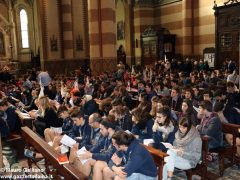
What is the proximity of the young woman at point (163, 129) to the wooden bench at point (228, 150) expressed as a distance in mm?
1110

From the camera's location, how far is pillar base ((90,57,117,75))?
1598 centimetres

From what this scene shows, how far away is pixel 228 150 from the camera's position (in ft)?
19.5

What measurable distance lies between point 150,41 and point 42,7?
9097mm

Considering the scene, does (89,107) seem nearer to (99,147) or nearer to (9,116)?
(9,116)

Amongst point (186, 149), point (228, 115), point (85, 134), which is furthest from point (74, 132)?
point (228, 115)

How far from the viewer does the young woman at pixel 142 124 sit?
6.02m

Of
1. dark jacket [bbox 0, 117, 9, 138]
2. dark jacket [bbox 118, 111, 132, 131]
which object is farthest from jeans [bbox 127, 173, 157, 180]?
dark jacket [bbox 0, 117, 9, 138]

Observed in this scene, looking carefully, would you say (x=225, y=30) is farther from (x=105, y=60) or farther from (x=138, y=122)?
(x=138, y=122)

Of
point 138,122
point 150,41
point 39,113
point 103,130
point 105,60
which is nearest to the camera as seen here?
point 103,130

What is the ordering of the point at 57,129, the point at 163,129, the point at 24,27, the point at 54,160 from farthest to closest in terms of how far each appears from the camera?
the point at 24,27 → the point at 57,129 → the point at 163,129 → the point at 54,160

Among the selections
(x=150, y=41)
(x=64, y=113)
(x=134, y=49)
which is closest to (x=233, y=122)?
(x=64, y=113)

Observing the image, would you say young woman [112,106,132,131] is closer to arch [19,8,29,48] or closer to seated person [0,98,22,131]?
seated person [0,98,22,131]

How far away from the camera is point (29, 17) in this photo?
29812mm

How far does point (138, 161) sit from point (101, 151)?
141 centimetres
